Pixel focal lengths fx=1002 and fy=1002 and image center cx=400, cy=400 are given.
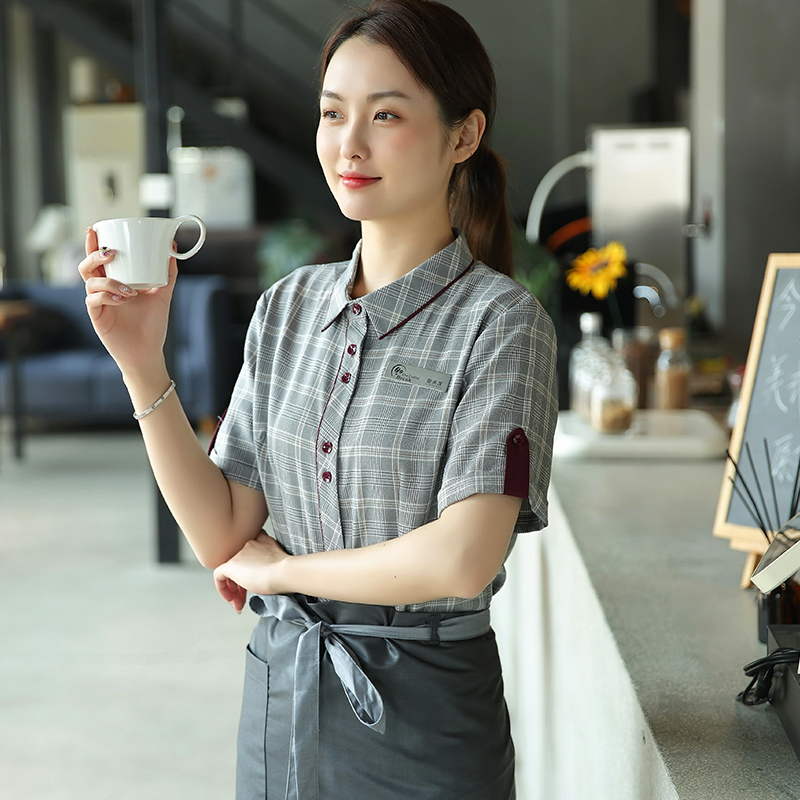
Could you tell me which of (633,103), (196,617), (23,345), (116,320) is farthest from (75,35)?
(116,320)

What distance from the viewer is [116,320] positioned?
1127 millimetres

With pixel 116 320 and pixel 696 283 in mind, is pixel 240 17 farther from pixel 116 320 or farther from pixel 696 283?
pixel 116 320

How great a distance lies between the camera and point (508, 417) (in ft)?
3.38

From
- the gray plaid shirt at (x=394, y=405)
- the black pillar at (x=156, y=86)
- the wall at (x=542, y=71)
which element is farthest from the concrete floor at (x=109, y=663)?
the wall at (x=542, y=71)

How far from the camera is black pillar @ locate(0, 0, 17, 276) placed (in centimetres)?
942

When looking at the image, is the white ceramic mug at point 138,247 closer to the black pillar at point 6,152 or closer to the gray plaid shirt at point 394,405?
the gray plaid shirt at point 394,405

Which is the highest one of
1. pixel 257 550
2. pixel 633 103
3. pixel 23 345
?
pixel 633 103

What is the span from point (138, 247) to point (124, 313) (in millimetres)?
85

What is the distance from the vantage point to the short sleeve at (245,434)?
124 cm

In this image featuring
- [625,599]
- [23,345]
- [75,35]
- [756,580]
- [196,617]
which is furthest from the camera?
[75,35]

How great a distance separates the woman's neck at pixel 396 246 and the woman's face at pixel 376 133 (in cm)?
6

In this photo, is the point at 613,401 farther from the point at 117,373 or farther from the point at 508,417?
the point at 117,373

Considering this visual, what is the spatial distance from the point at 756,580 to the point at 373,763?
480 mm

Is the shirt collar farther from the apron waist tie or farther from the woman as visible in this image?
the apron waist tie
